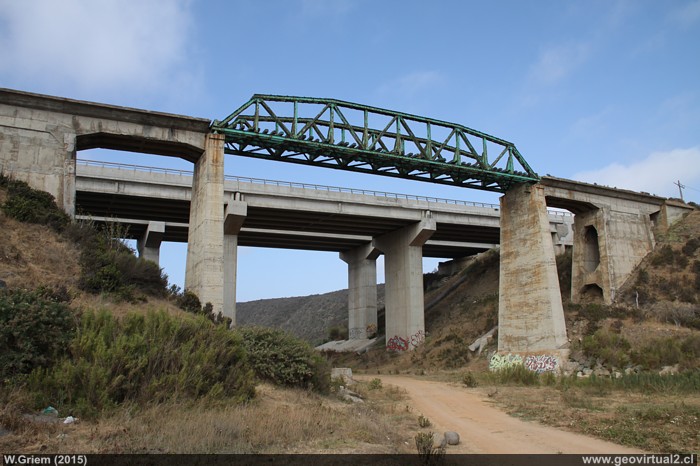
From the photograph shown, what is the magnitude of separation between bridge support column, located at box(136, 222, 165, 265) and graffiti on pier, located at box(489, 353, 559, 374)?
29.3 m

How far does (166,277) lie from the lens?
2195 cm

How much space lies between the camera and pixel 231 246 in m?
44.1

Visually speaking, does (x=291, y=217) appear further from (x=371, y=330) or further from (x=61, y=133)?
(x=61, y=133)

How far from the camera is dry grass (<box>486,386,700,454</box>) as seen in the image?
1068cm

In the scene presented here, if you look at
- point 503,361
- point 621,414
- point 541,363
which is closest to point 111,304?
point 621,414

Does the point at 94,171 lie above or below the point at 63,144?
above

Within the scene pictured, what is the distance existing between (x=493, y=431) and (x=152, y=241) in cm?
3941

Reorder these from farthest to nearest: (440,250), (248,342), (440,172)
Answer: (440,250), (440,172), (248,342)

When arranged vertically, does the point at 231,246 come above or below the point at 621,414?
above

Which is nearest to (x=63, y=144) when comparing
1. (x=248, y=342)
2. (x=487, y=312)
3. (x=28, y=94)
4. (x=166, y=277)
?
(x=28, y=94)

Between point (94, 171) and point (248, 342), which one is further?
Answer: point (94, 171)

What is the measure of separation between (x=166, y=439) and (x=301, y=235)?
1648 inches

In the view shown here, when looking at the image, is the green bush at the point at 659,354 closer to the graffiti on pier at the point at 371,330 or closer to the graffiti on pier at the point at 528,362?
the graffiti on pier at the point at 528,362

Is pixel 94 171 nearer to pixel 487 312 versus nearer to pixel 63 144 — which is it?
pixel 63 144
